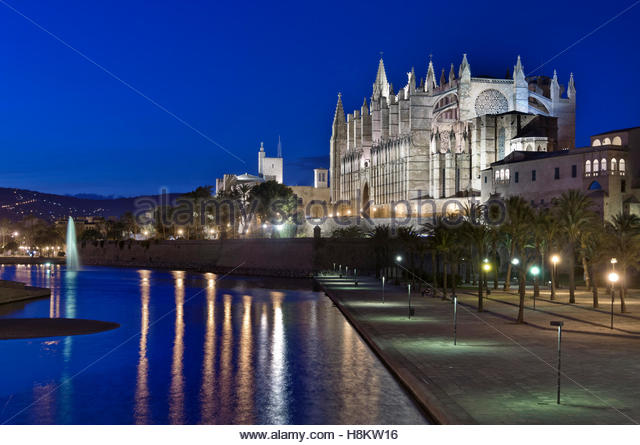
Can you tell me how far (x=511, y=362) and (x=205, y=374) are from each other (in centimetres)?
716

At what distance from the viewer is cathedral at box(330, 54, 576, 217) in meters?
73.4

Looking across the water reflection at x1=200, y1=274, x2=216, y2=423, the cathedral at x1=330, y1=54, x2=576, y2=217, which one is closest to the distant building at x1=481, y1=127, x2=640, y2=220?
the cathedral at x1=330, y1=54, x2=576, y2=217

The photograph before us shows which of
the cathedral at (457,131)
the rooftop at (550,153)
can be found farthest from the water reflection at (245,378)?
the cathedral at (457,131)

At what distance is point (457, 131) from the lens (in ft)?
267

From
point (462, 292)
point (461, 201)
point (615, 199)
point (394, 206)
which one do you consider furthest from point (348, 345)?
point (394, 206)

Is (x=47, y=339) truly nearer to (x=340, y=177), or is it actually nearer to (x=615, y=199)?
(x=615, y=199)

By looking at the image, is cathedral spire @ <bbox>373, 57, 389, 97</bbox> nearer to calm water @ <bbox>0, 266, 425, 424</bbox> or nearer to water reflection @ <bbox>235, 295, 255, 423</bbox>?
calm water @ <bbox>0, 266, 425, 424</bbox>

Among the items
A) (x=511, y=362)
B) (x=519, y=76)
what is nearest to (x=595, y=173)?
(x=519, y=76)

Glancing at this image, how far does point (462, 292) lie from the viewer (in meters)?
38.2

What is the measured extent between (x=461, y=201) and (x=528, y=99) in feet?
55.0

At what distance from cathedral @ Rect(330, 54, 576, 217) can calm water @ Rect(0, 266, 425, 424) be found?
151 feet

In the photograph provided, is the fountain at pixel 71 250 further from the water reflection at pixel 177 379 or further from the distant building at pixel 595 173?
the water reflection at pixel 177 379

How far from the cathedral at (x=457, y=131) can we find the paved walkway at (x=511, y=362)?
4732 centimetres

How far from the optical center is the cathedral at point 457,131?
73438 mm
